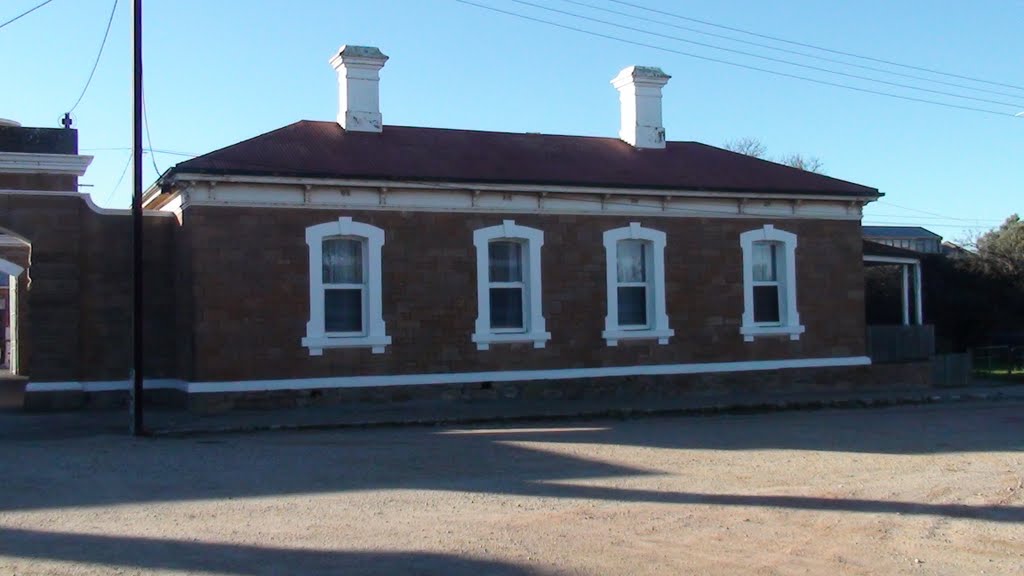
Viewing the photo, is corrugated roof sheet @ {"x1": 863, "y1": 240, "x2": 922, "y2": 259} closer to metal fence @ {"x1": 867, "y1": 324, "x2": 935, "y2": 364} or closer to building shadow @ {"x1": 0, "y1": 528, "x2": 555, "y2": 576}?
metal fence @ {"x1": 867, "y1": 324, "x2": 935, "y2": 364}

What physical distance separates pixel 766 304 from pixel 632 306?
127 inches

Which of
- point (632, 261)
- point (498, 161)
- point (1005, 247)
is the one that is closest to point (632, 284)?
point (632, 261)

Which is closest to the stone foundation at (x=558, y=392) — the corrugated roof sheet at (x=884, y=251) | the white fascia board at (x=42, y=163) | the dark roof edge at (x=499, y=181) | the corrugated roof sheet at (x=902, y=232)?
the corrugated roof sheet at (x=884, y=251)

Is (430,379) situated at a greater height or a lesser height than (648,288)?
lesser

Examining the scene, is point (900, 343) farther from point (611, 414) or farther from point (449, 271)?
point (449, 271)

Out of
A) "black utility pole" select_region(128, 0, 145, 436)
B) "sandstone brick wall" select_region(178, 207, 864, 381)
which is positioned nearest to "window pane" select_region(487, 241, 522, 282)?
"sandstone brick wall" select_region(178, 207, 864, 381)

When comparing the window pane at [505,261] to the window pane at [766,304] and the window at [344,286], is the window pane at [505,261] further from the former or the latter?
the window pane at [766,304]

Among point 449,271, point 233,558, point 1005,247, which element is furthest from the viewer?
point 1005,247

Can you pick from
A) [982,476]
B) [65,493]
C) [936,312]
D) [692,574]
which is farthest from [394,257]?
[936,312]

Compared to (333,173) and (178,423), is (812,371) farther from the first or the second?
(178,423)

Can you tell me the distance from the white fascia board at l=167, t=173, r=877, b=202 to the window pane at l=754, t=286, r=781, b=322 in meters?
1.96

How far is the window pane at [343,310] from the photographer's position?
1870 cm

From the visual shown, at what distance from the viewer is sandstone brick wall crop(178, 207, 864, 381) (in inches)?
700

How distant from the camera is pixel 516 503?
9875 millimetres
